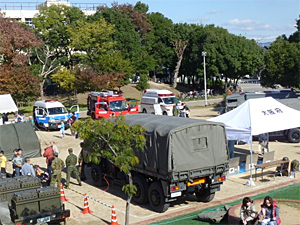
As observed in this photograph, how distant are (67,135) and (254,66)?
139ft

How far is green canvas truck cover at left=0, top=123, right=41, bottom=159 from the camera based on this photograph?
24094mm

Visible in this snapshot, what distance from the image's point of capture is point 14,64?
45.4 m

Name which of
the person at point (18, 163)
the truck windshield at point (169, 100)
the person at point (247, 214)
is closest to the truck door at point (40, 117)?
the truck windshield at point (169, 100)

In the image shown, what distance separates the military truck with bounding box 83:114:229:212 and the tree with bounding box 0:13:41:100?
3056 cm

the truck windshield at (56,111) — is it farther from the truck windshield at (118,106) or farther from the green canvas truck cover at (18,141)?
the green canvas truck cover at (18,141)

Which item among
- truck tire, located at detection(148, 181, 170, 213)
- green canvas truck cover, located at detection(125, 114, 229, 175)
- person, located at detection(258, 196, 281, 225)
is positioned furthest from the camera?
truck tire, located at detection(148, 181, 170, 213)

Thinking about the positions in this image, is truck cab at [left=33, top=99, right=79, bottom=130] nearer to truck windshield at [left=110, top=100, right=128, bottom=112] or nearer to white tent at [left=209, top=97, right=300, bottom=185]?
truck windshield at [left=110, top=100, right=128, bottom=112]

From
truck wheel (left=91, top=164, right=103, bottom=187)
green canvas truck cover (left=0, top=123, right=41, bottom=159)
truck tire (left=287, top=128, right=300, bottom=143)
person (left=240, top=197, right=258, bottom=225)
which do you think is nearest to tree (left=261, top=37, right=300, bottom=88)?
truck tire (left=287, top=128, right=300, bottom=143)

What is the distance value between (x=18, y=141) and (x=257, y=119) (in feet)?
42.3

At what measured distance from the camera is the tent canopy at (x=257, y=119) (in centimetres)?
→ 1883

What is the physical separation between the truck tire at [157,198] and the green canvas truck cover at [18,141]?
1148 centimetres

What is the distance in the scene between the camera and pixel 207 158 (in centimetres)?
1459

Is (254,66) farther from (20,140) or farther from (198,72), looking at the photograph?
(20,140)

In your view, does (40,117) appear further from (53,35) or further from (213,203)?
(53,35)
